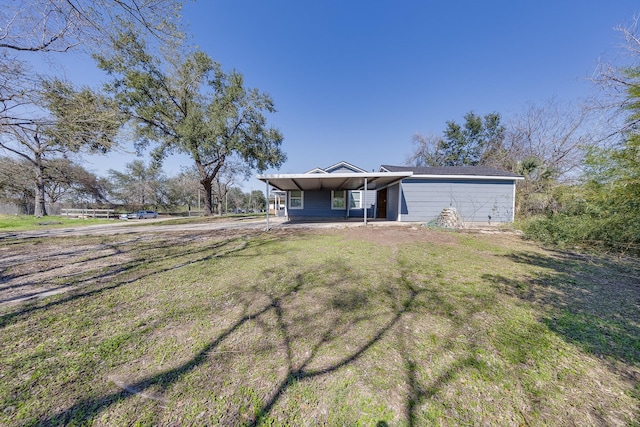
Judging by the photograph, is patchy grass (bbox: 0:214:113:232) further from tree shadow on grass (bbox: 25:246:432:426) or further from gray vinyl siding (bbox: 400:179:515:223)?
gray vinyl siding (bbox: 400:179:515:223)

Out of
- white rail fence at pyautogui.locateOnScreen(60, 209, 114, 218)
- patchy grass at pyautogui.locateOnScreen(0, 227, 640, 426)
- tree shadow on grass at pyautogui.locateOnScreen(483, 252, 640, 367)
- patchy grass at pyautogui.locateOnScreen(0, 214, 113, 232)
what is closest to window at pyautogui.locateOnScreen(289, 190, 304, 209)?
patchy grass at pyautogui.locateOnScreen(0, 227, 640, 426)

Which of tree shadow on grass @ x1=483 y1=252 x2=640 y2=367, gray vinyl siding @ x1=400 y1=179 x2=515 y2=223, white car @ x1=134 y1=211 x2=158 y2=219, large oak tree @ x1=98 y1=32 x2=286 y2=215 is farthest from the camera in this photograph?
white car @ x1=134 y1=211 x2=158 y2=219

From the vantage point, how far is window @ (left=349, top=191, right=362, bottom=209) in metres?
14.1

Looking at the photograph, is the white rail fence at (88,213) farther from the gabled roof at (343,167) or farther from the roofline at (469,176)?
the roofline at (469,176)

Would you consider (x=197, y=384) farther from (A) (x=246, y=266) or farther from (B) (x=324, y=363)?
(A) (x=246, y=266)

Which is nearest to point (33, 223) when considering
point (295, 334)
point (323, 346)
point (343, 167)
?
point (343, 167)

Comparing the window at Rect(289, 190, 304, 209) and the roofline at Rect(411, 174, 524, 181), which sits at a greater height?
the roofline at Rect(411, 174, 524, 181)

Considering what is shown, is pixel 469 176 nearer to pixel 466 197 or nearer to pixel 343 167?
pixel 466 197

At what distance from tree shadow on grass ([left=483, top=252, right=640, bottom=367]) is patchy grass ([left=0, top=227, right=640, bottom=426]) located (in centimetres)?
2

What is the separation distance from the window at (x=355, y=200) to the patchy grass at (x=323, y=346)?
406 inches

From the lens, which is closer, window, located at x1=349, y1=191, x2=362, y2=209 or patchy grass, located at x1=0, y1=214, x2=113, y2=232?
patchy grass, located at x1=0, y1=214, x2=113, y2=232

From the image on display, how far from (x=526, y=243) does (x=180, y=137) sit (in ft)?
59.5

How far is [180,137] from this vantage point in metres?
14.2

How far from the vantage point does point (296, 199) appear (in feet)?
46.6
